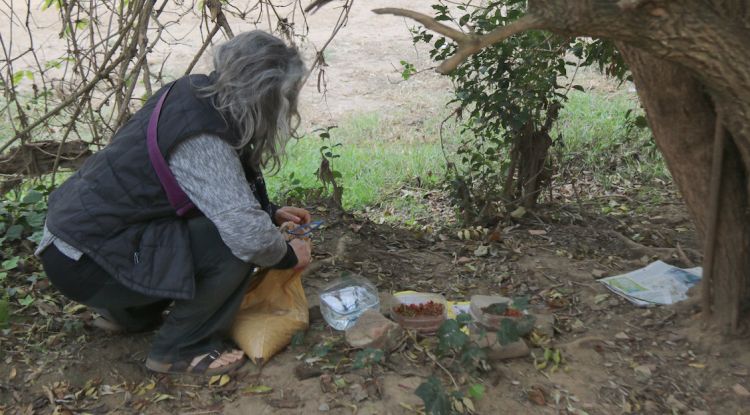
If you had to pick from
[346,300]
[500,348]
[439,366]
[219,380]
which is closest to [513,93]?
[346,300]

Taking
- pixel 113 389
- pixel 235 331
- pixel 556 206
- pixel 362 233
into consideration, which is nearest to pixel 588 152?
pixel 556 206

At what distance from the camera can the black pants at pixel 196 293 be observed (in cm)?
247

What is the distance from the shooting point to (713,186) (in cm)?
267

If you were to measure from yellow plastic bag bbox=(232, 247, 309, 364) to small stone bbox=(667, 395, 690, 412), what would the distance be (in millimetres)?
1342

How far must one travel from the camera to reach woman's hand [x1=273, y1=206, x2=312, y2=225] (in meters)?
2.95

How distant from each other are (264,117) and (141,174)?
0.45 metres

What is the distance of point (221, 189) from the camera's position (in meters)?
2.30

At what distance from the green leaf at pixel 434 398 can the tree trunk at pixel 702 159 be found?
1225 millimetres

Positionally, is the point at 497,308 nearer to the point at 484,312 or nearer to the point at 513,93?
the point at 484,312

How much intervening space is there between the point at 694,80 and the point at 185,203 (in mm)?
1862

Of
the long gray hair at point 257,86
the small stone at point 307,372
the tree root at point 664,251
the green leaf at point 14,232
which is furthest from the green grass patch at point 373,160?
the long gray hair at point 257,86

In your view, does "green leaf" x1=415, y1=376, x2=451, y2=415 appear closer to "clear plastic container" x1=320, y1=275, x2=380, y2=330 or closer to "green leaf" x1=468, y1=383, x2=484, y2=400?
"green leaf" x1=468, y1=383, x2=484, y2=400

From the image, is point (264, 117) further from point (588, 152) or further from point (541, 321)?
point (588, 152)

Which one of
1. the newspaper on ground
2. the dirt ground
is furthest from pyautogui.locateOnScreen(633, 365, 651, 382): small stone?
the newspaper on ground
